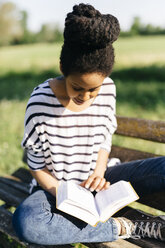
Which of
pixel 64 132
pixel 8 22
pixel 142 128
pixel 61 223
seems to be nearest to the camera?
pixel 61 223

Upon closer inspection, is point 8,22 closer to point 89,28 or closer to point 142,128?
point 142,128

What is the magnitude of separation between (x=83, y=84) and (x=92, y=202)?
777 mm

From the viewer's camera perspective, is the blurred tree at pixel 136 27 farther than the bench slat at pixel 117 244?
→ Yes

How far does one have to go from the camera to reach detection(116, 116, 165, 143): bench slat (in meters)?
2.57

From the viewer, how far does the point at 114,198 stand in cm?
195

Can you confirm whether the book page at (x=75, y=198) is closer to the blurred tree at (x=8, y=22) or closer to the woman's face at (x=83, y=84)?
the woman's face at (x=83, y=84)

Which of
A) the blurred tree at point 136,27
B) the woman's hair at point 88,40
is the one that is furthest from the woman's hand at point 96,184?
the blurred tree at point 136,27

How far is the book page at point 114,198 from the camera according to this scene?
1.89m

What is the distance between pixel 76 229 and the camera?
2016 millimetres

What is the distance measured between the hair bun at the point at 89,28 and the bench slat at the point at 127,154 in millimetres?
1310

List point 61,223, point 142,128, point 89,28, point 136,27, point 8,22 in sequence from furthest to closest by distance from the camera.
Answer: point 136,27 → point 8,22 → point 142,128 → point 61,223 → point 89,28

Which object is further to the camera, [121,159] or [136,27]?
[136,27]

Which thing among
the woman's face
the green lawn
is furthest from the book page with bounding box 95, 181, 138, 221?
the green lawn

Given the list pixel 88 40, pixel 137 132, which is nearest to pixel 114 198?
pixel 137 132
